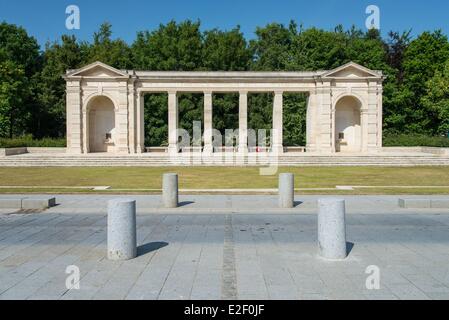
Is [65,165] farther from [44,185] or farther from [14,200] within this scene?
[14,200]

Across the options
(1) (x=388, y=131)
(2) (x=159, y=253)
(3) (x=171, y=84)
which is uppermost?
(3) (x=171, y=84)

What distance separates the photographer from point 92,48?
7444 centimetres

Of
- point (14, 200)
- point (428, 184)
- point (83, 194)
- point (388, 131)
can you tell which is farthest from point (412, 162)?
point (14, 200)

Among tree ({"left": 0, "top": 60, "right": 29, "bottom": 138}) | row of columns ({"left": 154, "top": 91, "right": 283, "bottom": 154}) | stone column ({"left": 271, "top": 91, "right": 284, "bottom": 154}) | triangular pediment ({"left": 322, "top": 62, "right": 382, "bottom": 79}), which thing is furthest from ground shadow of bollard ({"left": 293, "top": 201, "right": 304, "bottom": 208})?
tree ({"left": 0, "top": 60, "right": 29, "bottom": 138})

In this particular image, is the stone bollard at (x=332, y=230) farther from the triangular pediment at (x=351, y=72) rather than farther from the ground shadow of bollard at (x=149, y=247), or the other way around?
the triangular pediment at (x=351, y=72)

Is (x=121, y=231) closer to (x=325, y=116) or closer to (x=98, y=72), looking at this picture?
(x=98, y=72)

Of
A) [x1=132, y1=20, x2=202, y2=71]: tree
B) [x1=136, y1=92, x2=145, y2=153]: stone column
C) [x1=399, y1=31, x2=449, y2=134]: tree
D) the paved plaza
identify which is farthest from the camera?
[x1=132, y1=20, x2=202, y2=71]: tree

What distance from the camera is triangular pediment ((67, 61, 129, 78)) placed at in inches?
1879

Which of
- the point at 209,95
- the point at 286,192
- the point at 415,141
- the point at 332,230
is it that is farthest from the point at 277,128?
the point at 332,230

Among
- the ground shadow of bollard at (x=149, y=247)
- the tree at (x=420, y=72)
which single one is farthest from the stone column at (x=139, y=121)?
the ground shadow of bollard at (x=149, y=247)

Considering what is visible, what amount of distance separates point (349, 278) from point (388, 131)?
61.8m

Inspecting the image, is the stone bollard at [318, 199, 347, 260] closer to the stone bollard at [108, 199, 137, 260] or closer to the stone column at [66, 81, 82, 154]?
the stone bollard at [108, 199, 137, 260]

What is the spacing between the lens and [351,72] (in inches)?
1927

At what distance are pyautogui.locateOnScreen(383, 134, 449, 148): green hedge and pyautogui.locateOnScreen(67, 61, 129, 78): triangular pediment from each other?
113 ft
